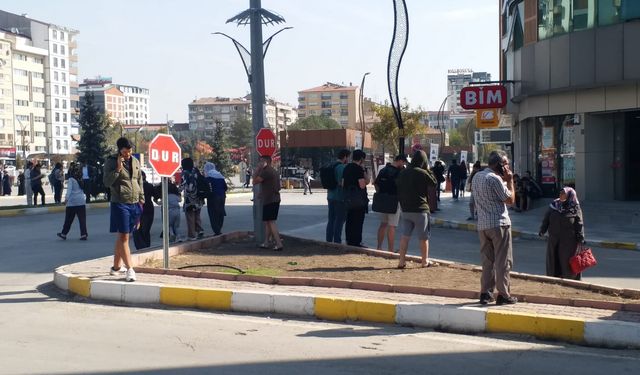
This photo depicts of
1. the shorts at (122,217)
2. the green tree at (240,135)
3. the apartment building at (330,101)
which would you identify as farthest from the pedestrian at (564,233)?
the apartment building at (330,101)

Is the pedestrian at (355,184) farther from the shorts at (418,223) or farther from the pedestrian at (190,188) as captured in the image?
the pedestrian at (190,188)

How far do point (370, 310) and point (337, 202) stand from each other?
18.4 ft

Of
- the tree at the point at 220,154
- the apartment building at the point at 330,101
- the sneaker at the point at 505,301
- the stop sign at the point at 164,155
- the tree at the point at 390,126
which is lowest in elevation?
the sneaker at the point at 505,301

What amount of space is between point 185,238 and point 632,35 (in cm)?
1393

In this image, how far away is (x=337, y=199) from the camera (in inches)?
541

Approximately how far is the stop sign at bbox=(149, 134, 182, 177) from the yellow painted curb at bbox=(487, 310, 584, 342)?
5093 mm

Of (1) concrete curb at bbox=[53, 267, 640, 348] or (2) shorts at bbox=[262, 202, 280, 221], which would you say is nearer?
(1) concrete curb at bbox=[53, 267, 640, 348]

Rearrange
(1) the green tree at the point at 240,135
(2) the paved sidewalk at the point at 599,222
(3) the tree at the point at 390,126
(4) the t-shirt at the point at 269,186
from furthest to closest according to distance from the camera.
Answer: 1. (1) the green tree at the point at 240,135
2. (3) the tree at the point at 390,126
3. (2) the paved sidewalk at the point at 599,222
4. (4) the t-shirt at the point at 269,186

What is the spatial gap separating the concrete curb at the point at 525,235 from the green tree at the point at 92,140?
72.8 ft

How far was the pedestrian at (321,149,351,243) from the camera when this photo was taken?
13.7 m

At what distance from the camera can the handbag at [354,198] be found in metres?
13.1

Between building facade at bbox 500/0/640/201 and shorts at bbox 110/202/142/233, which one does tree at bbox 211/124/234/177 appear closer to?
building facade at bbox 500/0/640/201

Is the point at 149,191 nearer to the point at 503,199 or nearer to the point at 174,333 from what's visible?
the point at 174,333

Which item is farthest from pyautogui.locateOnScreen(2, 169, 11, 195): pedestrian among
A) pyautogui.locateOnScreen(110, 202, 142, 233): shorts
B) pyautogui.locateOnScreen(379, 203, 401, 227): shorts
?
pyautogui.locateOnScreen(110, 202, 142, 233): shorts
